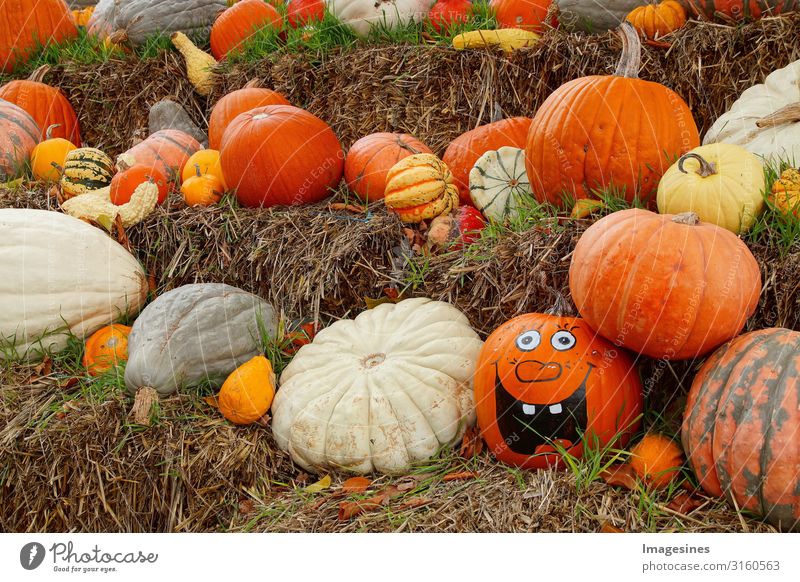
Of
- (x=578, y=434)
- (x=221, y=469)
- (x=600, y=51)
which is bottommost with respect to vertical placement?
(x=221, y=469)

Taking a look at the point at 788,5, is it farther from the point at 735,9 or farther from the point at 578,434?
the point at 578,434

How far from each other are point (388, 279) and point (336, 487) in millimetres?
934

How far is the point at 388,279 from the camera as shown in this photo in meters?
3.17

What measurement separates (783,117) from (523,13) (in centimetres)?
171

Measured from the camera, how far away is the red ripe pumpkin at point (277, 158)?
361 cm

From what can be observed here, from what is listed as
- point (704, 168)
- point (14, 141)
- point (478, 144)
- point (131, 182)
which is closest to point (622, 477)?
point (704, 168)

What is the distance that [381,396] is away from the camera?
2.61 m

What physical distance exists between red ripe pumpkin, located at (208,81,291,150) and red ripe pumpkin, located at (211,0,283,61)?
67 cm

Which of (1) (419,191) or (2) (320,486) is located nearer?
(2) (320,486)

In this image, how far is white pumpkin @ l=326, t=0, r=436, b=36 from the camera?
451cm

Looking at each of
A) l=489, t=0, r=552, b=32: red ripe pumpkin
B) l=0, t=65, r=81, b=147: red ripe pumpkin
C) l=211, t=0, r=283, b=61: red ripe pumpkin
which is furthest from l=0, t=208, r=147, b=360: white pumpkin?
l=489, t=0, r=552, b=32: red ripe pumpkin

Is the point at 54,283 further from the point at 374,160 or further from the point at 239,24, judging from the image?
the point at 239,24

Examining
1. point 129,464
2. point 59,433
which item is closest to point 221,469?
point 129,464

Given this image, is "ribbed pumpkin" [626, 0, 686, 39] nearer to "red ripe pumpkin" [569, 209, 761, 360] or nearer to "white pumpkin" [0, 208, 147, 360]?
"red ripe pumpkin" [569, 209, 761, 360]
